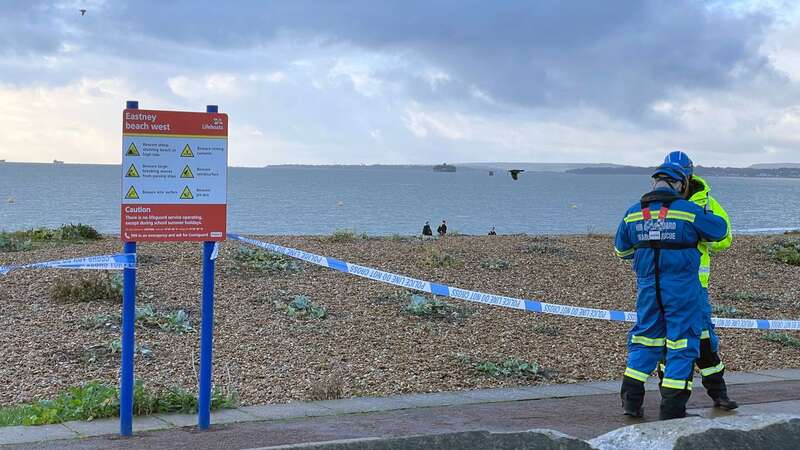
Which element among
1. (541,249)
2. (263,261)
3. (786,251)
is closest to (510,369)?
(263,261)

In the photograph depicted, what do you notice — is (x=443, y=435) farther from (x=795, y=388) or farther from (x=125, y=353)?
(x=795, y=388)

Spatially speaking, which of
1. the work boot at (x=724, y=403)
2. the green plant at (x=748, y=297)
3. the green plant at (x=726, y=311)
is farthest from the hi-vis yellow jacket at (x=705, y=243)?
the green plant at (x=748, y=297)

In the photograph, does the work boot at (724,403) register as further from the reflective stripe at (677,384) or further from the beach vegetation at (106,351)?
the beach vegetation at (106,351)

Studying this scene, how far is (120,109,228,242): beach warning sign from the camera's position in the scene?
5.95 meters

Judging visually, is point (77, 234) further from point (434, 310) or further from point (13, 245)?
point (434, 310)

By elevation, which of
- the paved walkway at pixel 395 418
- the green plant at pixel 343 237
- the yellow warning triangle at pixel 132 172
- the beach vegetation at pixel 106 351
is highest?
the yellow warning triangle at pixel 132 172

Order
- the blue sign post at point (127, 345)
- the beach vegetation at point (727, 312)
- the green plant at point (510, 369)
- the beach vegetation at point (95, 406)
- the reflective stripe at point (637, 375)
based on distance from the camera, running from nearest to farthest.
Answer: the blue sign post at point (127, 345)
the beach vegetation at point (95, 406)
the reflective stripe at point (637, 375)
the green plant at point (510, 369)
the beach vegetation at point (727, 312)

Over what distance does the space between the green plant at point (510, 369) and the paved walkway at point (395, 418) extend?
1.52 ft

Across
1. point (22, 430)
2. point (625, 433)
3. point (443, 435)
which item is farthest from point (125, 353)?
point (625, 433)

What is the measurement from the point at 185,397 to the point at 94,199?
90682 millimetres

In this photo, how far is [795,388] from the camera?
8.38m

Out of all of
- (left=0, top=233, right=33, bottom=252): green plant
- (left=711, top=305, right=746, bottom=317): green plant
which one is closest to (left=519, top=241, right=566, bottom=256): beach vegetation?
(left=711, top=305, right=746, bottom=317): green plant

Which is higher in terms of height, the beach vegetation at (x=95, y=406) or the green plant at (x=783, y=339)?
the green plant at (x=783, y=339)

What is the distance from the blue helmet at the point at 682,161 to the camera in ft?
22.9
